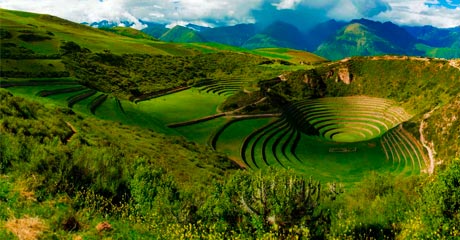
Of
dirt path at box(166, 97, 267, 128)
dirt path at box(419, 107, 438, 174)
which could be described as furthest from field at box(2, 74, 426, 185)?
dirt path at box(419, 107, 438, 174)

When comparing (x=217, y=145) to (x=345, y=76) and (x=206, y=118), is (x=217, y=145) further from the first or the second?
(x=345, y=76)

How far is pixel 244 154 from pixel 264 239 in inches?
2341

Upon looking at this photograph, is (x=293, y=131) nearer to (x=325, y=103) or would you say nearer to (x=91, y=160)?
(x=325, y=103)

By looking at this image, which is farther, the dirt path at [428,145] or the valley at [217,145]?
the dirt path at [428,145]

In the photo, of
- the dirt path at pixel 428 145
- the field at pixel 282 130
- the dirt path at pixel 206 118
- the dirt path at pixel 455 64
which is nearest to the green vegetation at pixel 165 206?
the field at pixel 282 130

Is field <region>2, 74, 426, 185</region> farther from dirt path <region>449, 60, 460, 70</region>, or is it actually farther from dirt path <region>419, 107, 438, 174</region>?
dirt path <region>449, 60, 460, 70</region>

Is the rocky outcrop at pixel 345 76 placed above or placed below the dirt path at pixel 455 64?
below

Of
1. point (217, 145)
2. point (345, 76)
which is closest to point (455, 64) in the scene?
point (345, 76)

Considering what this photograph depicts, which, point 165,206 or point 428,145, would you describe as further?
point 428,145

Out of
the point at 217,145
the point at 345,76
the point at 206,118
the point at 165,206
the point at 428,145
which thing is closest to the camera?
the point at 165,206

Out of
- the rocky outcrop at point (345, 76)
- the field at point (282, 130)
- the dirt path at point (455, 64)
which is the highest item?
the dirt path at point (455, 64)

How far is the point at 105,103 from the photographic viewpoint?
84.8m

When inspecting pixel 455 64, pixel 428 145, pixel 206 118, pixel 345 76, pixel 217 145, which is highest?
pixel 455 64

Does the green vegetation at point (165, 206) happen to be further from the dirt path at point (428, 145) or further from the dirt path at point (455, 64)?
the dirt path at point (455, 64)
